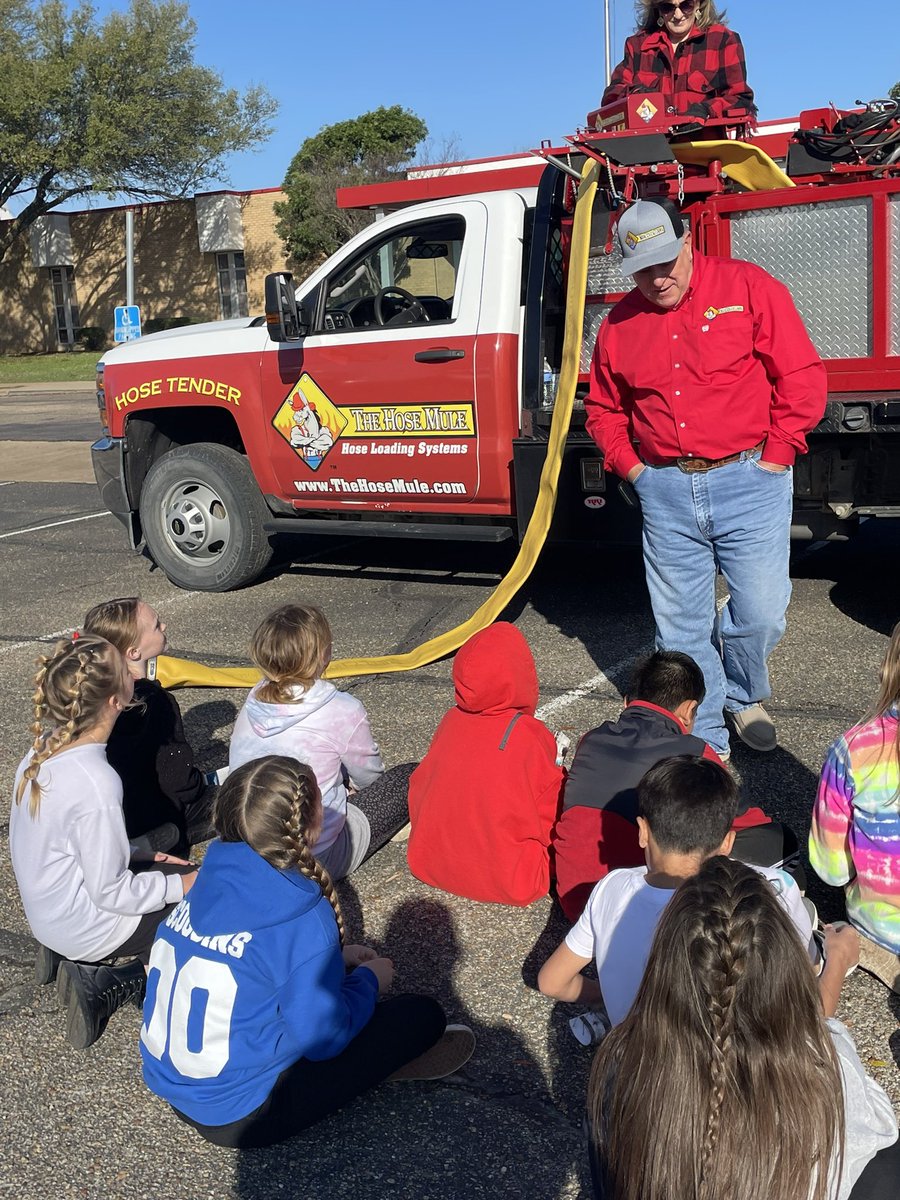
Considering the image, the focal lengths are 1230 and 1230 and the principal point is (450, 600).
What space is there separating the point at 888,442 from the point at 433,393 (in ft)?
7.79

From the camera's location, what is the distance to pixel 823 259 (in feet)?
18.3

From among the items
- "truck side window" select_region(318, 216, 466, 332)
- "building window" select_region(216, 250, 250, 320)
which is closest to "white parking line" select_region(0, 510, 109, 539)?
"truck side window" select_region(318, 216, 466, 332)

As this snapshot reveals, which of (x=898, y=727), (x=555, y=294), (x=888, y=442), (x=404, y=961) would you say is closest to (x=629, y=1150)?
(x=898, y=727)

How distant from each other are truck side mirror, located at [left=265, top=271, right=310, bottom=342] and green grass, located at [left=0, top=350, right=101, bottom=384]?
82.7 feet

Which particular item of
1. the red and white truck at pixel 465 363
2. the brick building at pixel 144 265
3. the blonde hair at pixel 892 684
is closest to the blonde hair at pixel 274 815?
the blonde hair at pixel 892 684

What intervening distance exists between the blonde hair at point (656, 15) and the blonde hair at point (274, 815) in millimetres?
4933

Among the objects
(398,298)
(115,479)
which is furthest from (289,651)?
(115,479)

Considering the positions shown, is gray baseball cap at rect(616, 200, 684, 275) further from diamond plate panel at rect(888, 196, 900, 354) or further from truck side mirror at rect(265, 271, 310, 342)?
truck side mirror at rect(265, 271, 310, 342)

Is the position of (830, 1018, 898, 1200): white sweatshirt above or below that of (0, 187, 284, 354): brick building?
below

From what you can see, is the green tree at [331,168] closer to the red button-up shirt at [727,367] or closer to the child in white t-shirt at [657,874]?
the red button-up shirt at [727,367]

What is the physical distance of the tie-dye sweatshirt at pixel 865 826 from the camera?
3057 mm

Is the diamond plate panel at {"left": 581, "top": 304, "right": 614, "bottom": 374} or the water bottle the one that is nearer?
the diamond plate panel at {"left": 581, "top": 304, "right": 614, "bottom": 374}

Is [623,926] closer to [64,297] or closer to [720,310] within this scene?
[720,310]

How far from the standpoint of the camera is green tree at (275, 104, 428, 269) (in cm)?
3778
